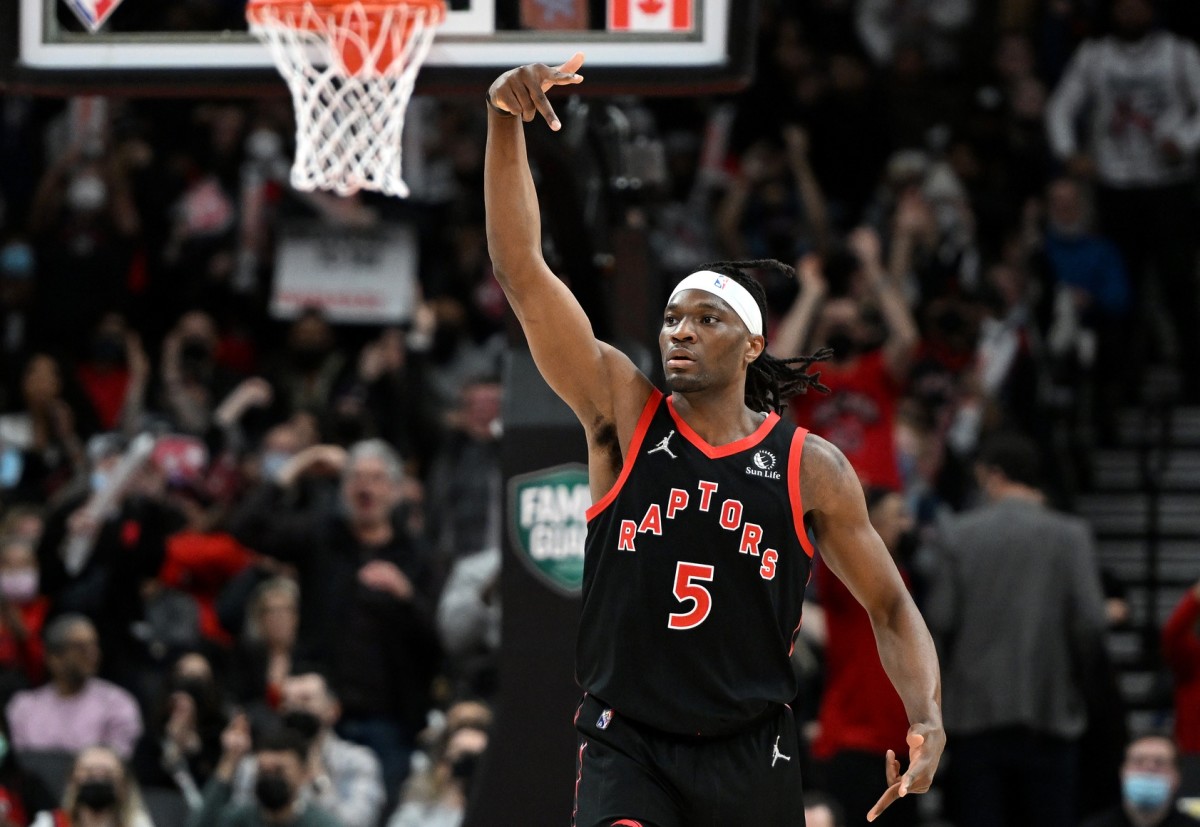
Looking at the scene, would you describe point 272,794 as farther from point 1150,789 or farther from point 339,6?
point 1150,789

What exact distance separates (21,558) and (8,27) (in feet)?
15.1

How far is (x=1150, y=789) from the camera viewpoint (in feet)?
30.0

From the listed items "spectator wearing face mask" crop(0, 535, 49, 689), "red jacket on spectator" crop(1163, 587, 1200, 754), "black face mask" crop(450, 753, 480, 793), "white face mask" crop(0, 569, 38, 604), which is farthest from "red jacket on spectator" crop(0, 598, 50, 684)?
"red jacket on spectator" crop(1163, 587, 1200, 754)

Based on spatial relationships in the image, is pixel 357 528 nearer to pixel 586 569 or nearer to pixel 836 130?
pixel 586 569

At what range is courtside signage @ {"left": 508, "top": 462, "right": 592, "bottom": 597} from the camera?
8203mm

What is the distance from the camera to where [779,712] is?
5.51m

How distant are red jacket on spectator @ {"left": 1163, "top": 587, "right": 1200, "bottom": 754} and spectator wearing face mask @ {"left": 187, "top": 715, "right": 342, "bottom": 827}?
3.93 metres

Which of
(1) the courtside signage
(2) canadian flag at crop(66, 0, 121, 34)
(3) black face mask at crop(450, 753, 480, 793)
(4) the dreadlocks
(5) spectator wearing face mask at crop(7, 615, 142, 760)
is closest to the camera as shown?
(4) the dreadlocks

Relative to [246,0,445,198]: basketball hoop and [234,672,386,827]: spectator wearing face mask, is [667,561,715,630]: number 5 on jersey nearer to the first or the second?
[246,0,445,198]: basketball hoop

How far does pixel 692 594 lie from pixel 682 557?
94 millimetres

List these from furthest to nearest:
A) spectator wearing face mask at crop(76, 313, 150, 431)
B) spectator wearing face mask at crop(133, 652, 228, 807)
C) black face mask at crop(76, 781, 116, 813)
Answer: spectator wearing face mask at crop(76, 313, 150, 431) → spectator wearing face mask at crop(133, 652, 228, 807) → black face mask at crop(76, 781, 116, 813)

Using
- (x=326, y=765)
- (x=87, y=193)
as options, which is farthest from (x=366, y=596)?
(x=87, y=193)

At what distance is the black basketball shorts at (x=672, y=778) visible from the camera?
524 centimetres

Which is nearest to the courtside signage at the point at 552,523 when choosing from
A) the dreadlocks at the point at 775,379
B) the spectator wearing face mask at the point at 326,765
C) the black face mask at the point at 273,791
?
the black face mask at the point at 273,791
